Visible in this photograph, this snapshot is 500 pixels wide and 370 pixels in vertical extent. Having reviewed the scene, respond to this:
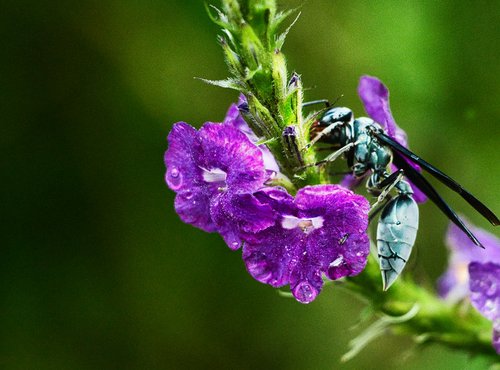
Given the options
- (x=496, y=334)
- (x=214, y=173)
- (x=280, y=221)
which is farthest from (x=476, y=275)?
(x=214, y=173)

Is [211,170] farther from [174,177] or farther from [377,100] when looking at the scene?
[377,100]

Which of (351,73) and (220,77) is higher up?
(220,77)

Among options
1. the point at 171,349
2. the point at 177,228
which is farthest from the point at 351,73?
the point at 171,349

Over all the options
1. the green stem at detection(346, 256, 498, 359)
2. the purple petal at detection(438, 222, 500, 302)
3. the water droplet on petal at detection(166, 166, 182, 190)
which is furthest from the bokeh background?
the water droplet on petal at detection(166, 166, 182, 190)

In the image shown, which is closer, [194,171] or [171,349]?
[194,171]

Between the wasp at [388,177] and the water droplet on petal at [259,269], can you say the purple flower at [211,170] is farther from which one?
the wasp at [388,177]

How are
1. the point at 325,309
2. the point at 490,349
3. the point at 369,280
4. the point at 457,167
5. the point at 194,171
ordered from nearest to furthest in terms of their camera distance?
the point at 194,171, the point at 369,280, the point at 490,349, the point at 457,167, the point at 325,309

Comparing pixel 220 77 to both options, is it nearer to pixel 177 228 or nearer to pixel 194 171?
pixel 177 228
